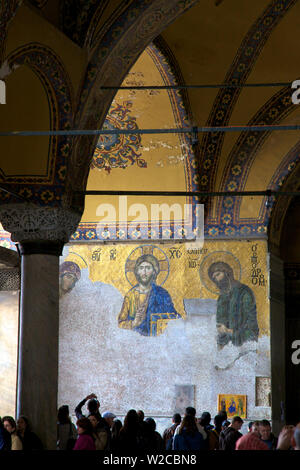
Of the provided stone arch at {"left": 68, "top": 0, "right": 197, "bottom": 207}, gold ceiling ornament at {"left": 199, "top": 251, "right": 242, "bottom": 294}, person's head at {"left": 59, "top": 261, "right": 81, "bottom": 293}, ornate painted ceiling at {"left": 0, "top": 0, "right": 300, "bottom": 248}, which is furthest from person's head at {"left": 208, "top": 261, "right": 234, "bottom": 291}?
stone arch at {"left": 68, "top": 0, "right": 197, "bottom": 207}

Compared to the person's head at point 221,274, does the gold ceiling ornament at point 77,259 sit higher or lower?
higher

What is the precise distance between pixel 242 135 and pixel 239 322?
3.01 meters

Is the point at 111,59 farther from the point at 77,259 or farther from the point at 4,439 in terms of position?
the point at 77,259

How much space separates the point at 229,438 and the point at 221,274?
5923 mm

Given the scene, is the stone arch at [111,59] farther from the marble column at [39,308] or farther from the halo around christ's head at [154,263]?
the halo around christ's head at [154,263]

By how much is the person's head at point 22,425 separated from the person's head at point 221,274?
551cm

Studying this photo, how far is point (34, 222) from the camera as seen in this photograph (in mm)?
9375

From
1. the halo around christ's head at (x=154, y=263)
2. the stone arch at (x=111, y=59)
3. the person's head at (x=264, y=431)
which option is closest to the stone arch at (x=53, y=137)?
the stone arch at (x=111, y=59)

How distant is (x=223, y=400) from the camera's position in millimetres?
13055

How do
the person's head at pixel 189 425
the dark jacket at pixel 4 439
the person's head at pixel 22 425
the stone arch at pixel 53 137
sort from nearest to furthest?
1. the dark jacket at pixel 4 439
2. the person's head at pixel 189 425
3. the person's head at pixel 22 425
4. the stone arch at pixel 53 137

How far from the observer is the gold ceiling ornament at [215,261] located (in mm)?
13477

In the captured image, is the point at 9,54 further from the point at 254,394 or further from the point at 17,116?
the point at 254,394

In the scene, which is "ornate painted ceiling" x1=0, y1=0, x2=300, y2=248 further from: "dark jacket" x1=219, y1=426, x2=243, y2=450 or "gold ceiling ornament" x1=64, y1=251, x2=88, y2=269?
"dark jacket" x1=219, y1=426, x2=243, y2=450
